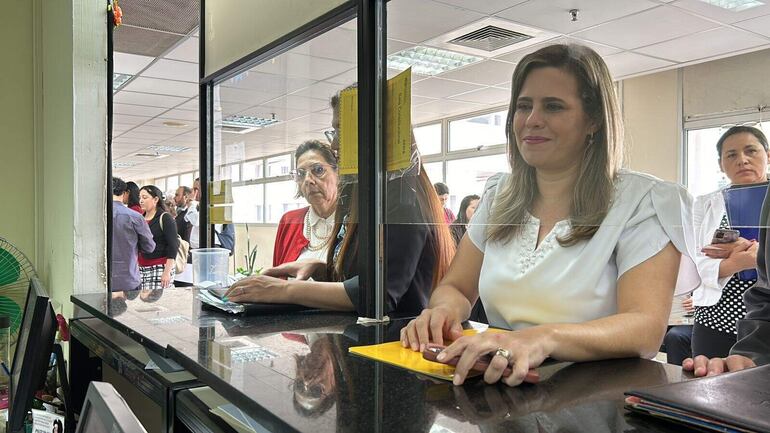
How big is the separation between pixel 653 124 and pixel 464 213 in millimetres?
429

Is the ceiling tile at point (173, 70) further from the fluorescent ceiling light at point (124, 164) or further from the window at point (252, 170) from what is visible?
the fluorescent ceiling light at point (124, 164)

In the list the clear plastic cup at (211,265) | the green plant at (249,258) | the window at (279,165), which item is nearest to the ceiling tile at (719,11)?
the window at (279,165)

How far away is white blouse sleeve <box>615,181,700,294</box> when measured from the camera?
85cm

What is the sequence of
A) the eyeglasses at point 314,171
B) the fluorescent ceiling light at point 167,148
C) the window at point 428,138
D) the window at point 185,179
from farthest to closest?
1. the window at point 185,179
2. the fluorescent ceiling light at point 167,148
3. the eyeglasses at point 314,171
4. the window at point 428,138

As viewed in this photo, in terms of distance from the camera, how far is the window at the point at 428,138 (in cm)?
120

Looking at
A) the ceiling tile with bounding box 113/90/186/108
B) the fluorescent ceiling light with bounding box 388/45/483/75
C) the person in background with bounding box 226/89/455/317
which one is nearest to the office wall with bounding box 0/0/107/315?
the person in background with bounding box 226/89/455/317

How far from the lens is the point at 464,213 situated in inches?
46.8

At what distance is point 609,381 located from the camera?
770 millimetres

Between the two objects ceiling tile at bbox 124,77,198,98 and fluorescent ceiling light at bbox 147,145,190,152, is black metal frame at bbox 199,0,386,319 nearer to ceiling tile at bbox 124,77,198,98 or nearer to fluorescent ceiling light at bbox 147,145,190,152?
ceiling tile at bbox 124,77,198,98

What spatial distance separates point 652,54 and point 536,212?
328 mm

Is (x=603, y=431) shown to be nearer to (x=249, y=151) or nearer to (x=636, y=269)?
(x=636, y=269)

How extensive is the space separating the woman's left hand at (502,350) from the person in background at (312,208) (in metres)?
0.80

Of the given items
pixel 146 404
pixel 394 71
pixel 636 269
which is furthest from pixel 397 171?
pixel 146 404

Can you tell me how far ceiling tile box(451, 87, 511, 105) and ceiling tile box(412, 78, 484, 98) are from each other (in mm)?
15
